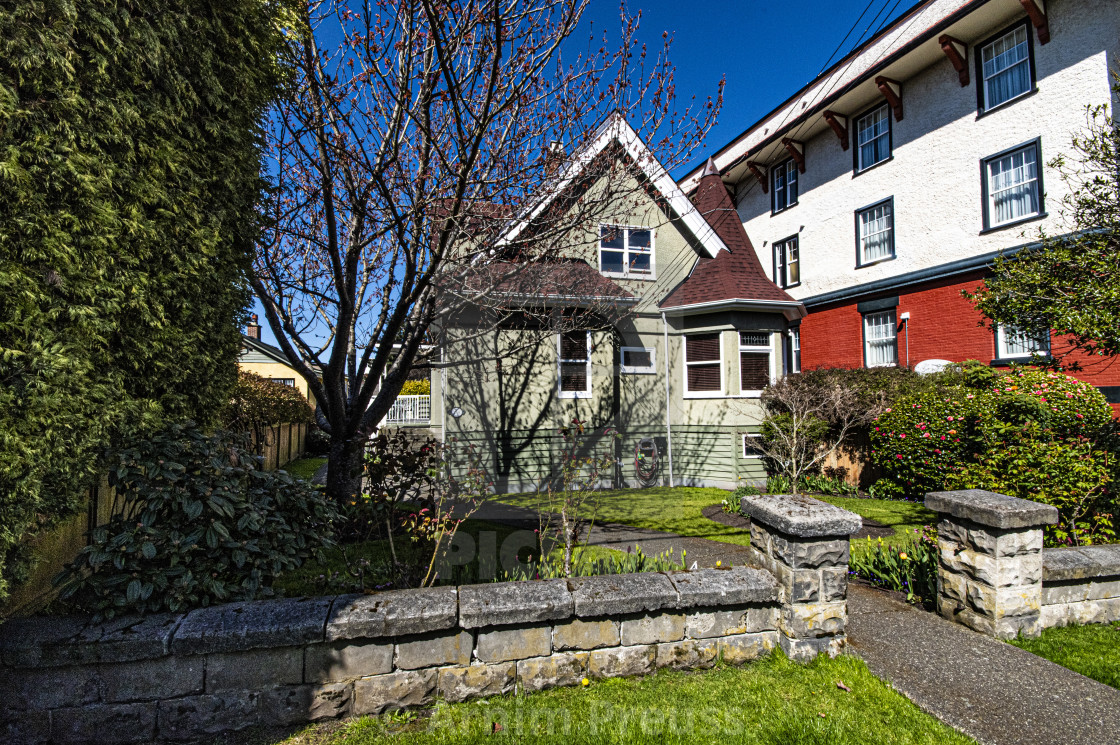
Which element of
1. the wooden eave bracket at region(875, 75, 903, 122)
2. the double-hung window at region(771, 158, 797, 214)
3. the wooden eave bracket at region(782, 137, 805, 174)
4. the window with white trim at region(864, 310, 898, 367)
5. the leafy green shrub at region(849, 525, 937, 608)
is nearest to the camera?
the leafy green shrub at region(849, 525, 937, 608)

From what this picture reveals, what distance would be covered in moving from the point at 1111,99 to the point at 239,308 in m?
14.6

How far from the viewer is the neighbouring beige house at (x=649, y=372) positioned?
35.9ft

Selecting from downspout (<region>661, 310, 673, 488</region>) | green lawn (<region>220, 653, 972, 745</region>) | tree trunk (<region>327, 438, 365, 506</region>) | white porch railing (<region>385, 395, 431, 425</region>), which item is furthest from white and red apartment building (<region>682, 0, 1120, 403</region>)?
white porch railing (<region>385, 395, 431, 425</region>)

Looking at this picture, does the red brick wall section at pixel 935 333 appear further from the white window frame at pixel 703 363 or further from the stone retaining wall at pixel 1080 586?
the stone retaining wall at pixel 1080 586

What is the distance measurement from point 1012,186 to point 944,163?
6.11 feet

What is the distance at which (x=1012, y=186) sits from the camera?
11.5 meters

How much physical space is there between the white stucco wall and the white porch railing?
14.3m

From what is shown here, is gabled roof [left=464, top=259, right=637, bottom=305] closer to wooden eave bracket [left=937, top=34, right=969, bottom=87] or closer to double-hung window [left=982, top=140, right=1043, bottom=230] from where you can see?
double-hung window [left=982, top=140, right=1043, bottom=230]

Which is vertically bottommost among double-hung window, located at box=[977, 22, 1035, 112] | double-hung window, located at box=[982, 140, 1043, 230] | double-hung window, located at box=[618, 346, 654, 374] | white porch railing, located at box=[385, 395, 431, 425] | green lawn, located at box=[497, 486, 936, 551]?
green lawn, located at box=[497, 486, 936, 551]

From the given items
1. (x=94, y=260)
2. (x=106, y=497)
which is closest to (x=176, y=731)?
(x=106, y=497)

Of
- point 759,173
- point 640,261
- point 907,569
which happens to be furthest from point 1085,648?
point 759,173

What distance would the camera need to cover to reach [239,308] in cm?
402

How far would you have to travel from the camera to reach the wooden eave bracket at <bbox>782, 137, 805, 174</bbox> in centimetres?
1722

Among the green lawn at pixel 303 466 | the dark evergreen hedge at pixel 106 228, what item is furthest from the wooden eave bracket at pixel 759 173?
the dark evergreen hedge at pixel 106 228
